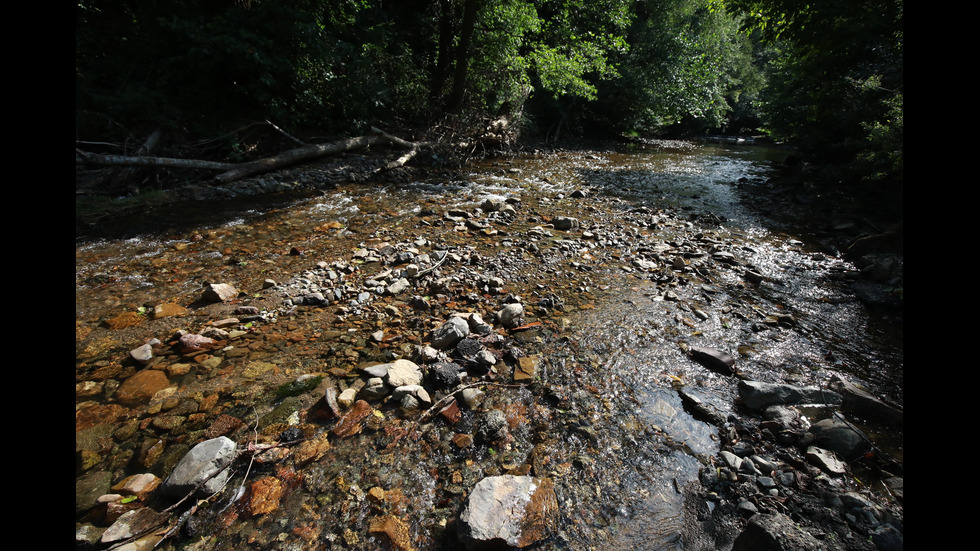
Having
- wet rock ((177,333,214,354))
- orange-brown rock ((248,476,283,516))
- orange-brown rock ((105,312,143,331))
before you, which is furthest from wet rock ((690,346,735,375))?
orange-brown rock ((105,312,143,331))

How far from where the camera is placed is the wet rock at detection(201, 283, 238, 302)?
12.5 feet

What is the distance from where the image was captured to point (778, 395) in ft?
8.79

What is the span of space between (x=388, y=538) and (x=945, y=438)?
2166mm

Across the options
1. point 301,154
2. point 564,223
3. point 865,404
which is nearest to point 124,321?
point 564,223

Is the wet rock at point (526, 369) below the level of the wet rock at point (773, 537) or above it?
below

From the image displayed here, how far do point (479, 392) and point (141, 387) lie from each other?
8.18 ft

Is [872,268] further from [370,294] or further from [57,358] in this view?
[57,358]

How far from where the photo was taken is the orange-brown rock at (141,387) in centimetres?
262

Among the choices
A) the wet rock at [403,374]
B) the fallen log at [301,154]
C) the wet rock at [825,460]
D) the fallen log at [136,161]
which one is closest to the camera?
the wet rock at [825,460]

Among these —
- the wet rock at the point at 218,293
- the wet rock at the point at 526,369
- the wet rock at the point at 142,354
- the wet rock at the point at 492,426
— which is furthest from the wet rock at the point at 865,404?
the wet rock at the point at 218,293

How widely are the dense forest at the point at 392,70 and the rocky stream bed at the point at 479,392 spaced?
349 centimetres

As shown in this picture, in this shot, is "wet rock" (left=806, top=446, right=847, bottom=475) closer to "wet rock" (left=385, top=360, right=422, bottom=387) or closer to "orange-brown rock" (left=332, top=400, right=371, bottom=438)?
"wet rock" (left=385, top=360, right=422, bottom=387)

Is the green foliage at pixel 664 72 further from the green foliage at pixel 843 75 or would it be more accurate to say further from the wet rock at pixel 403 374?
the wet rock at pixel 403 374

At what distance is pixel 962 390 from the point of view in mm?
1108
